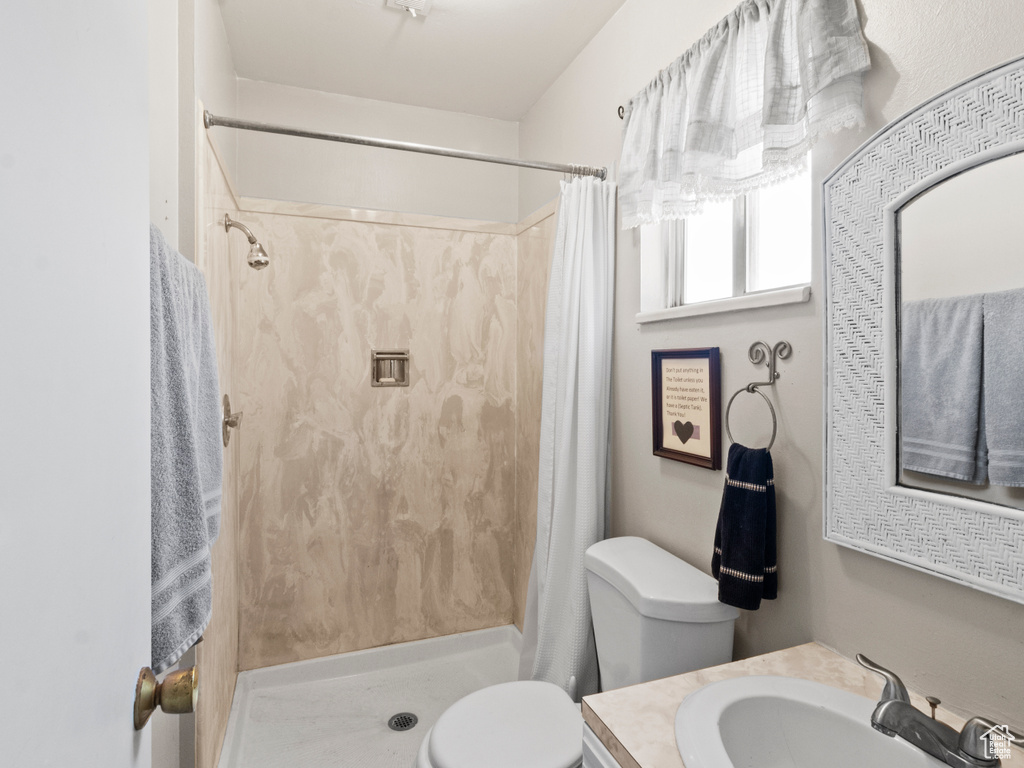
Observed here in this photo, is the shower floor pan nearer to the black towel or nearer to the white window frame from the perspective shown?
the black towel

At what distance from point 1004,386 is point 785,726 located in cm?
64

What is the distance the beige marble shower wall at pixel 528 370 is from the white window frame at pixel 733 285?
1.98 feet

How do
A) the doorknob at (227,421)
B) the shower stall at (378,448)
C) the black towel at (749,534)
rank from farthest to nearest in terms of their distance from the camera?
1. the shower stall at (378,448)
2. the doorknob at (227,421)
3. the black towel at (749,534)

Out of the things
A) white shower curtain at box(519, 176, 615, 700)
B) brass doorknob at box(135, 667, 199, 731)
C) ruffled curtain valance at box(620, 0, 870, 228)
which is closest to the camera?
brass doorknob at box(135, 667, 199, 731)

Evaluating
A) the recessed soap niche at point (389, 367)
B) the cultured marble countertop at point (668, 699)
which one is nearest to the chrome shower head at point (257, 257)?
the recessed soap niche at point (389, 367)

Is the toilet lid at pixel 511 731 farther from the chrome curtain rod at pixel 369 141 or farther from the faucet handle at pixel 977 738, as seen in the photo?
the chrome curtain rod at pixel 369 141

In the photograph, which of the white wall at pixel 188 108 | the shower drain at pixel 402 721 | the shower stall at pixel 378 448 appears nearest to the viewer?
the white wall at pixel 188 108

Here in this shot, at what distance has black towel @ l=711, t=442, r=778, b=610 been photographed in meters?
1.13

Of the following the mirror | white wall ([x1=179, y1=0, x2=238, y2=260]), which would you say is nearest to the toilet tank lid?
the mirror

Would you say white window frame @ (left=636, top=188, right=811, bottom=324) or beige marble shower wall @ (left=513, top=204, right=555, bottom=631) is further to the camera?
beige marble shower wall @ (left=513, top=204, right=555, bottom=631)

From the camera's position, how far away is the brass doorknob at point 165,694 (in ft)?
1.67

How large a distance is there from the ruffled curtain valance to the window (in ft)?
0.30

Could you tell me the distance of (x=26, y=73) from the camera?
1.03ft

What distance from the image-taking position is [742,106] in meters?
1.22
